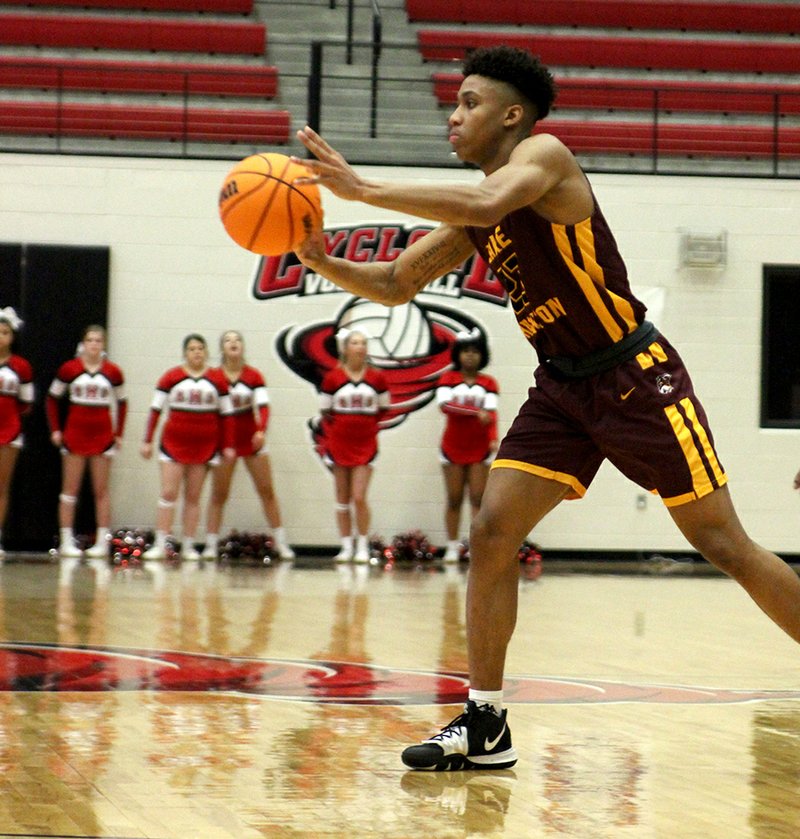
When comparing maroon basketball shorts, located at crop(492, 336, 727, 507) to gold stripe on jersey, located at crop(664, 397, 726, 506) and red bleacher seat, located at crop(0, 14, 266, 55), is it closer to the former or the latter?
gold stripe on jersey, located at crop(664, 397, 726, 506)

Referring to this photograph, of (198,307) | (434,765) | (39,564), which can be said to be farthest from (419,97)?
(434,765)

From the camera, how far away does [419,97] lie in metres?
15.8

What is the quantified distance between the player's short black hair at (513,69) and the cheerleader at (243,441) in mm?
8848

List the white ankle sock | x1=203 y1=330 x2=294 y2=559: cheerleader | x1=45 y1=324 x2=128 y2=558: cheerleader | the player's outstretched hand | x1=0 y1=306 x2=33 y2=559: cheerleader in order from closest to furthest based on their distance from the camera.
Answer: the player's outstretched hand, the white ankle sock, x1=0 y1=306 x2=33 y2=559: cheerleader, x1=45 y1=324 x2=128 y2=558: cheerleader, x1=203 y1=330 x2=294 y2=559: cheerleader

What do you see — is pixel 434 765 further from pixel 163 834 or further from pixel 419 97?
pixel 419 97

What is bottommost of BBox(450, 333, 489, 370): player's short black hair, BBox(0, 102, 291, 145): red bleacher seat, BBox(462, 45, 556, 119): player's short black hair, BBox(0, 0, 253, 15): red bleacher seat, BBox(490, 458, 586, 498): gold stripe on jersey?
BBox(490, 458, 586, 498): gold stripe on jersey

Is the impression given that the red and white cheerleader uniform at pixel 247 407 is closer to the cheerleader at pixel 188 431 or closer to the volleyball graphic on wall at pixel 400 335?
the cheerleader at pixel 188 431

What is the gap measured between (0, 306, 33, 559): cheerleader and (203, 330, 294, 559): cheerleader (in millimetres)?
1773

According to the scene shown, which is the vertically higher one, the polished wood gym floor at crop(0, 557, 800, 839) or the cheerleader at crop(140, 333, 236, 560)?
the cheerleader at crop(140, 333, 236, 560)

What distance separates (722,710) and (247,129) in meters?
10.5

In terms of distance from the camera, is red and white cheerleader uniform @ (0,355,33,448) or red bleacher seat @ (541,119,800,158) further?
red bleacher seat @ (541,119,800,158)

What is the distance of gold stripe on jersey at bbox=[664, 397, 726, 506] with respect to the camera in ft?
14.1

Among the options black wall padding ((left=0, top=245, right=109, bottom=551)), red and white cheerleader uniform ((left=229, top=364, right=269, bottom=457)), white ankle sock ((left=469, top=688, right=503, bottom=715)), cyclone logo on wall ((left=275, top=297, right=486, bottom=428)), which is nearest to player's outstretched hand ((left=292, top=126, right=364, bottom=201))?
white ankle sock ((left=469, top=688, right=503, bottom=715))

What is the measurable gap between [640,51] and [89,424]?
768 cm
